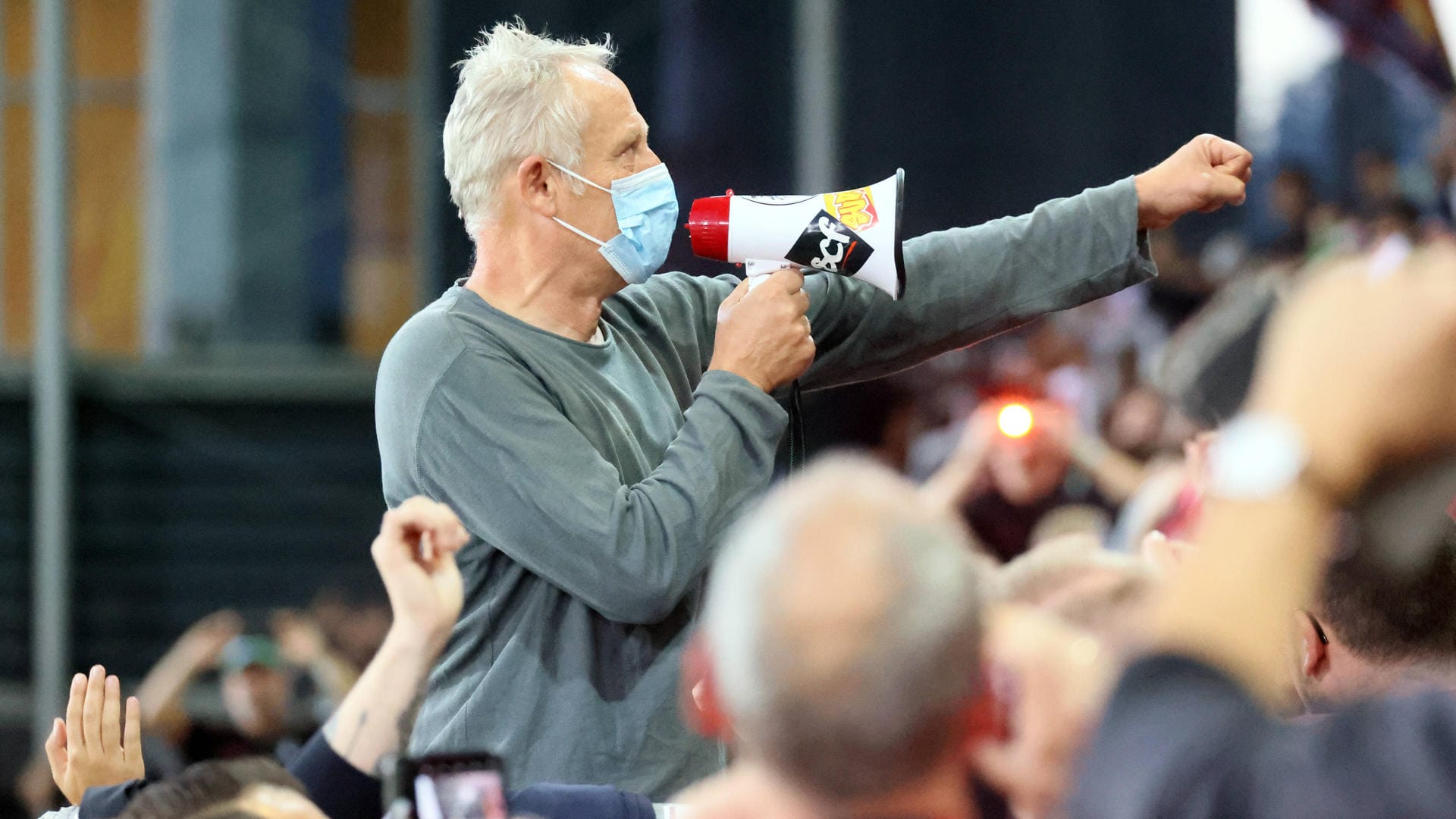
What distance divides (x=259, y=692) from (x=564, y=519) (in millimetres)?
3621

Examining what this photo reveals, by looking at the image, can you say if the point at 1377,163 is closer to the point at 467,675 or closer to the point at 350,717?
the point at 467,675

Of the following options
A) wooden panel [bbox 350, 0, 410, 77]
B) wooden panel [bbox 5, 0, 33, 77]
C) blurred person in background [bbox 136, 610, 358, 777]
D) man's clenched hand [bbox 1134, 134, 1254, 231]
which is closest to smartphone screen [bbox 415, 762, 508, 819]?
man's clenched hand [bbox 1134, 134, 1254, 231]

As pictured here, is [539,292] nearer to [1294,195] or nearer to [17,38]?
[1294,195]

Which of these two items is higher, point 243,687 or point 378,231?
point 378,231

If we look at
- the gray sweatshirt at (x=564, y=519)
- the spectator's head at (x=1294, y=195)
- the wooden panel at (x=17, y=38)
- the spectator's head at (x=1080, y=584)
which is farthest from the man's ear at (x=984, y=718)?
the wooden panel at (x=17, y=38)

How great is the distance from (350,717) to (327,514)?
5.26 metres

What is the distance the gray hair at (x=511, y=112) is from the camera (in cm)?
184

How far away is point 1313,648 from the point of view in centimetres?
135

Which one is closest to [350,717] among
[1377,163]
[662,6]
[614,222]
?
[614,222]

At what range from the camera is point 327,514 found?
639cm

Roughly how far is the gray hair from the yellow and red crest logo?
0.28m

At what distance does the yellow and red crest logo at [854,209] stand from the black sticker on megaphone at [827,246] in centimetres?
1

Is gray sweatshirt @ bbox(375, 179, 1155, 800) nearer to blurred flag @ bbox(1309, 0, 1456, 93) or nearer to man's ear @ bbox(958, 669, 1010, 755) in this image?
man's ear @ bbox(958, 669, 1010, 755)

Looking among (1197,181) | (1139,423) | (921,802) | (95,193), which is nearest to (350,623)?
(95,193)
